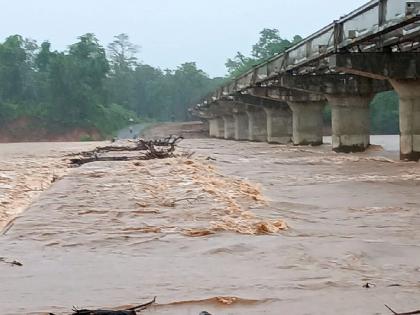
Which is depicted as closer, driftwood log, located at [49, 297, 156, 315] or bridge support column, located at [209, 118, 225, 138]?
driftwood log, located at [49, 297, 156, 315]

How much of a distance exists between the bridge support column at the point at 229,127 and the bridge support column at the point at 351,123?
44.3 metres

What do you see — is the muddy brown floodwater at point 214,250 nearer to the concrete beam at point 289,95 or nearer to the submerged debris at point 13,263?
the submerged debris at point 13,263

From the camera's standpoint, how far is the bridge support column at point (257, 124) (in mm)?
68000

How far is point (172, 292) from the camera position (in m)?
6.64

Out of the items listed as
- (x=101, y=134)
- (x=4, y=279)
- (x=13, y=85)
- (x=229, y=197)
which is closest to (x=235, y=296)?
(x=4, y=279)

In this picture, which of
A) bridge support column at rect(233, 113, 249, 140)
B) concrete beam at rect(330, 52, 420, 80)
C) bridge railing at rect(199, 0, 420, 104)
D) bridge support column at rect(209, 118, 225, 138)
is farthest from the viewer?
bridge support column at rect(209, 118, 225, 138)

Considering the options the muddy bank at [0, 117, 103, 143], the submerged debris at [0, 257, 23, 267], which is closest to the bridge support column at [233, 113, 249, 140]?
the muddy bank at [0, 117, 103, 143]

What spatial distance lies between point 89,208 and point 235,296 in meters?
6.97

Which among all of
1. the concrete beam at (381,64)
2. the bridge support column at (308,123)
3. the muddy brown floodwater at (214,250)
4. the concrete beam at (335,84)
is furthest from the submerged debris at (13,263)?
the bridge support column at (308,123)

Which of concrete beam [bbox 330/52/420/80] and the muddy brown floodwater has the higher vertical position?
concrete beam [bbox 330/52/420/80]

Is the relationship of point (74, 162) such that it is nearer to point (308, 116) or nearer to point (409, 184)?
point (409, 184)

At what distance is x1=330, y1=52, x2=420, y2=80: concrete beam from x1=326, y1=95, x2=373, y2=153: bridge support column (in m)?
10.9

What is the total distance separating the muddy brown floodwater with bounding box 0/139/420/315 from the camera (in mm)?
6324

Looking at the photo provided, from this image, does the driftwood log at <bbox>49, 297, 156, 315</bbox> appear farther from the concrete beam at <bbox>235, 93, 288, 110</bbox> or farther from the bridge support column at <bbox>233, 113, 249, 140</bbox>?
the bridge support column at <bbox>233, 113, 249, 140</bbox>
